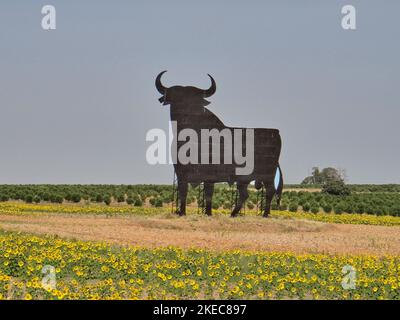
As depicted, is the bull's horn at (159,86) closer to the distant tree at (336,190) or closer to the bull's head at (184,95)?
the bull's head at (184,95)

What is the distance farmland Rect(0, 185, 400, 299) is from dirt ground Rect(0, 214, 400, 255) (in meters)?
0.04

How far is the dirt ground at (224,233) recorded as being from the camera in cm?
2323

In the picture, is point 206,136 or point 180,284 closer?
point 180,284

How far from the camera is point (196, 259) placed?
1734cm

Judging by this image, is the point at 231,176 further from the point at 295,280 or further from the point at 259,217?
the point at 295,280

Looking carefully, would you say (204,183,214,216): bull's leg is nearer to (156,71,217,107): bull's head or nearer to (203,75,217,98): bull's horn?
(156,71,217,107): bull's head

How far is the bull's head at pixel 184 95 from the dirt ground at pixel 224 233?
4.96m

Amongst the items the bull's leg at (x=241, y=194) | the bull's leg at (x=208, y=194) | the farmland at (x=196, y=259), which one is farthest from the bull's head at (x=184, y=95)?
the farmland at (x=196, y=259)

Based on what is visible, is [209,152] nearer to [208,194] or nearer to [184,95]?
[208,194]

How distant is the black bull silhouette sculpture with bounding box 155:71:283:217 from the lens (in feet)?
104
